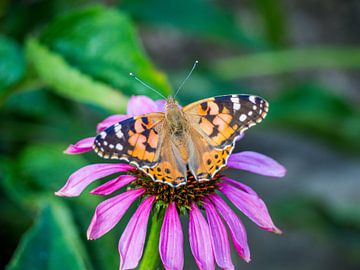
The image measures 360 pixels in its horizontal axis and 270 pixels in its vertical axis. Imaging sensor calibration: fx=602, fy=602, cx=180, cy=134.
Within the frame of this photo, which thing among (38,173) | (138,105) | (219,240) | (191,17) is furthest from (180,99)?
(219,240)

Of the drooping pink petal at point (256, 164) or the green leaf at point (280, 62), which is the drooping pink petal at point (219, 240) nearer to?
the drooping pink petal at point (256, 164)

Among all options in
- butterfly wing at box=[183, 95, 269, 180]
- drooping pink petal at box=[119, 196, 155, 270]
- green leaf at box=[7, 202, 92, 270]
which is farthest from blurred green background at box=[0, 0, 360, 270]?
butterfly wing at box=[183, 95, 269, 180]

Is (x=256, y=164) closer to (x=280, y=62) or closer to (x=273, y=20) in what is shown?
(x=280, y=62)

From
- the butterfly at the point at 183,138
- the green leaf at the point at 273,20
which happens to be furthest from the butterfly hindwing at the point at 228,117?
the green leaf at the point at 273,20

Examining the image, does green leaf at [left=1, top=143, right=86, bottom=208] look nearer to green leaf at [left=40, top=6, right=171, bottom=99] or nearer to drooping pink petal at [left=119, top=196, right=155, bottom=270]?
green leaf at [left=40, top=6, right=171, bottom=99]

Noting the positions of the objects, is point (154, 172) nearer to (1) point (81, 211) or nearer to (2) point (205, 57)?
(1) point (81, 211)

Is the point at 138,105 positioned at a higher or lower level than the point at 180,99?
lower
